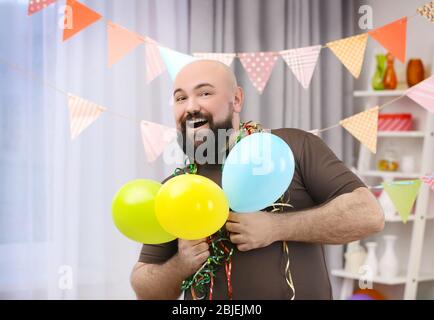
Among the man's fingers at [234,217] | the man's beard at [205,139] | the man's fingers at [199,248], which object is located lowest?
the man's fingers at [199,248]

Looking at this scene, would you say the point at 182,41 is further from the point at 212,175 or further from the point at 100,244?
the point at 212,175

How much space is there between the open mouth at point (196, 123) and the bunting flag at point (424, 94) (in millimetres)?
941

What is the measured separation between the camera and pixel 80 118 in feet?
7.92

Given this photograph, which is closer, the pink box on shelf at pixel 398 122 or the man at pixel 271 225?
the man at pixel 271 225

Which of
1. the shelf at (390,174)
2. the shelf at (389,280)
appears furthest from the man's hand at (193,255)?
the shelf at (390,174)

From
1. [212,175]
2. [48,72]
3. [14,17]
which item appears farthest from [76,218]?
[212,175]

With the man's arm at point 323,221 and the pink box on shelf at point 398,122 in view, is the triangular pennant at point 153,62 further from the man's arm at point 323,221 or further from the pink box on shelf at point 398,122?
the pink box on shelf at point 398,122

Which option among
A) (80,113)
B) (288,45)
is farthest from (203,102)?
(288,45)

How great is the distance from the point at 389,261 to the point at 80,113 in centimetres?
172

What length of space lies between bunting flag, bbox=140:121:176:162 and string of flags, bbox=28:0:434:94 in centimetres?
18

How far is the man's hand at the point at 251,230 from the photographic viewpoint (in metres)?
1.60

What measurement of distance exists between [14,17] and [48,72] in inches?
9.7

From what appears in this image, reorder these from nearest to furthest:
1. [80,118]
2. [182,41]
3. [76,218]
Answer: [80,118]
[76,218]
[182,41]

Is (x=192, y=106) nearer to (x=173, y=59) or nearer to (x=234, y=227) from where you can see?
(x=234, y=227)
